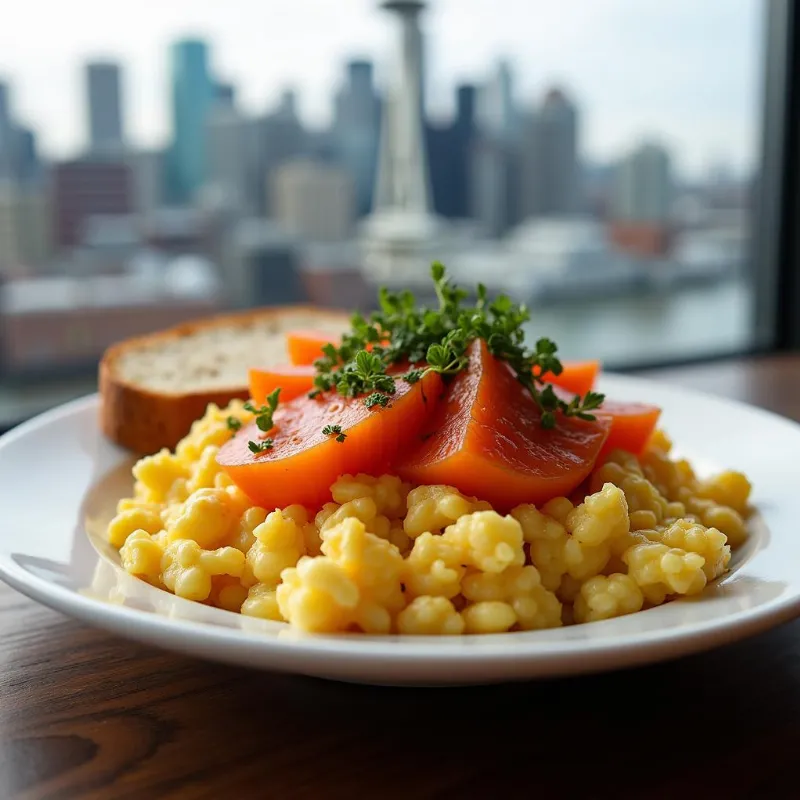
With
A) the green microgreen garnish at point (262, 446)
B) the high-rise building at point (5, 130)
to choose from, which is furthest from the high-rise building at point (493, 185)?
the green microgreen garnish at point (262, 446)

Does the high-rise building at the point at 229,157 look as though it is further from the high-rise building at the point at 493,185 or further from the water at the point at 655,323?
the water at the point at 655,323

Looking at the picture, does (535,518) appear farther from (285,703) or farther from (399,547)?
(285,703)

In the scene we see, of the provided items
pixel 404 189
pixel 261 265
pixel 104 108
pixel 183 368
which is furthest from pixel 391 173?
pixel 183 368

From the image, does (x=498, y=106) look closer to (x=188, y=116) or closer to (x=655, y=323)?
(x=655, y=323)

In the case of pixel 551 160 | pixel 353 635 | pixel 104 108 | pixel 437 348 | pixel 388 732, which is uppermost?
pixel 104 108

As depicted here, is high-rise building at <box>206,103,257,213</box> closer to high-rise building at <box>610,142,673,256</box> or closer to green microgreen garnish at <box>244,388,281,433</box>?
high-rise building at <box>610,142,673,256</box>
